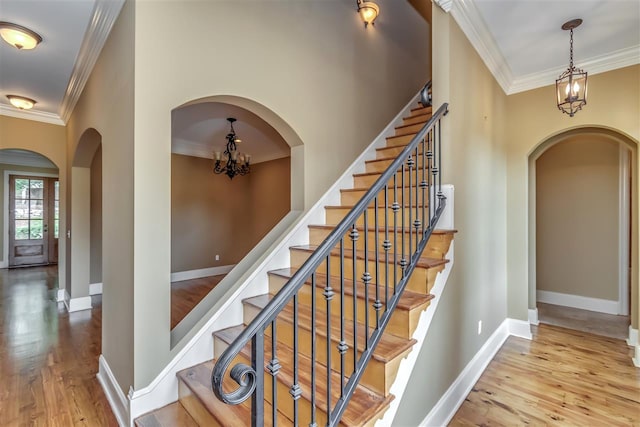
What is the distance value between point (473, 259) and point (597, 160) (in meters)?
3.39

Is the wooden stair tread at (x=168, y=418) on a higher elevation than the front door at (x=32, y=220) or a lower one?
lower

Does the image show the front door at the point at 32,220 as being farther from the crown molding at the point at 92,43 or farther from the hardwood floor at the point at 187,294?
the crown molding at the point at 92,43

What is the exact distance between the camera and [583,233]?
4.33m

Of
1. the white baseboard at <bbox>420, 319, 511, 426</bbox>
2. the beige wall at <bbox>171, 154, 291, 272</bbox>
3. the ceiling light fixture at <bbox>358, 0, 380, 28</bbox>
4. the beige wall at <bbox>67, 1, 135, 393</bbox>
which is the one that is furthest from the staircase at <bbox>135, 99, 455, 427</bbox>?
the beige wall at <bbox>171, 154, 291, 272</bbox>

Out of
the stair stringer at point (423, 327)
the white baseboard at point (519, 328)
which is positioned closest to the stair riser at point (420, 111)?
the stair stringer at point (423, 327)

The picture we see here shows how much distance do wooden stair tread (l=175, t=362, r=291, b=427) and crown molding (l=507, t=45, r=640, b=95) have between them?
159 inches

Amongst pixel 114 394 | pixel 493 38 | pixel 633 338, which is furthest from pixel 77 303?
pixel 633 338

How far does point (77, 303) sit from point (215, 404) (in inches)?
147

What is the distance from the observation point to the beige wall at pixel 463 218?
1861 mm

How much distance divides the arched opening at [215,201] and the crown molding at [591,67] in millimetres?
3421

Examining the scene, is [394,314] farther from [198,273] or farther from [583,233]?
[198,273]

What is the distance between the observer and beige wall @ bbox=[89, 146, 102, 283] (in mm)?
4852

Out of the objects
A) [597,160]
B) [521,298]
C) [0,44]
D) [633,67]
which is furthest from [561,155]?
[0,44]

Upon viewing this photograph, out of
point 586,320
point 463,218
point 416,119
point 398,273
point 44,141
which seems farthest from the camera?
point 44,141
